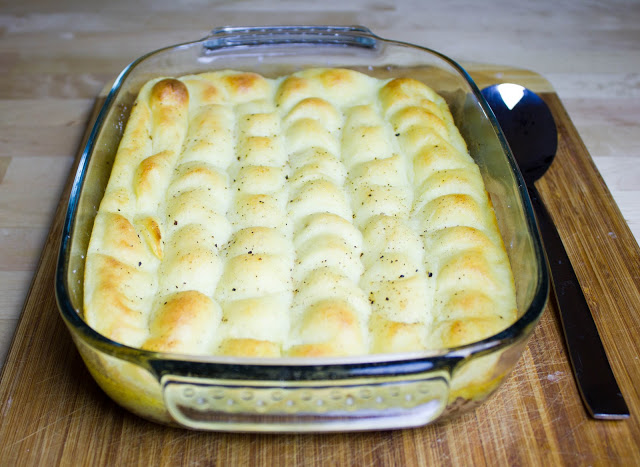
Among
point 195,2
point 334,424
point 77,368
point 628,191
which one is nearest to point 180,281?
point 77,368

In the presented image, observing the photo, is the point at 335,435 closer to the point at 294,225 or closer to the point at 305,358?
the point at 305,358

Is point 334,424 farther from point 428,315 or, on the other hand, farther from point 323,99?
point 323,99

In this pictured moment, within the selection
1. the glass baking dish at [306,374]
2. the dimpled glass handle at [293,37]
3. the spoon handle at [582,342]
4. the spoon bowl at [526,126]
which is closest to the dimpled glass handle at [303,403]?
the glass baking dish at [306,374]

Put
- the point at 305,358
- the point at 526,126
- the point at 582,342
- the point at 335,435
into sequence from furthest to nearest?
the point at 526,126
the point at 582,342
the point at 335,435
the point at 305,358

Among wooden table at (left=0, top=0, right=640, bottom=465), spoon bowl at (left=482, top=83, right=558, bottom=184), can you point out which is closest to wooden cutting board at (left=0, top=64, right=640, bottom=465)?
wooden table at (left=0, top=0, right=640, bottom=465)

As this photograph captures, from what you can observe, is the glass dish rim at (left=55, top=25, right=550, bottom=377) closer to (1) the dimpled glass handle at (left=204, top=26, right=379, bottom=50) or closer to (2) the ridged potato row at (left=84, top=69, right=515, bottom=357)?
(2) the ridged potato row at (left=84, top=69, right=515, bottom=357)

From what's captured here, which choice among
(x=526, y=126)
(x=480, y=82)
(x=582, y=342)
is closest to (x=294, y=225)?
(x=582, y=342)
